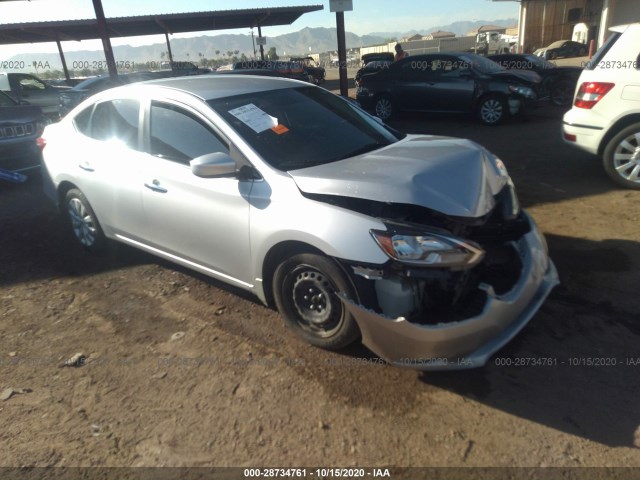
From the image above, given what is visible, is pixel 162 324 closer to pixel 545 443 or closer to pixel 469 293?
pixel 469 293

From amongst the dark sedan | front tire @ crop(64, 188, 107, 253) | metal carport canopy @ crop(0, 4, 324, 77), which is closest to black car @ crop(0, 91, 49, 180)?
front tire @ crop(64, 188, 107, 253)

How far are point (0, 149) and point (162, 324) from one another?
5584mm

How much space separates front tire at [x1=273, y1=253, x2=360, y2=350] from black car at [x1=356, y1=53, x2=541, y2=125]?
8757 millimetres

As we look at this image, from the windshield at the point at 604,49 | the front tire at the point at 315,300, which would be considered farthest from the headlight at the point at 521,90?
the front tire at the point at 315,300

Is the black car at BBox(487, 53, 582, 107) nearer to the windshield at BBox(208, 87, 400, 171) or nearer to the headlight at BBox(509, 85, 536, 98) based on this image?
the headlight at BBox(509, 85, 536, 98)

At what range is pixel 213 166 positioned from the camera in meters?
2.96

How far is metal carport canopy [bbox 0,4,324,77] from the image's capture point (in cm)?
2281

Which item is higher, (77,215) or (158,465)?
(77,215)

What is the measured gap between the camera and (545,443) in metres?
2.32

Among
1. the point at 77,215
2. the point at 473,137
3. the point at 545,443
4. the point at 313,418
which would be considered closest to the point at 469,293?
the point at 545,443

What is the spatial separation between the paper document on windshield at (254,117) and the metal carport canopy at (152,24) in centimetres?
2107

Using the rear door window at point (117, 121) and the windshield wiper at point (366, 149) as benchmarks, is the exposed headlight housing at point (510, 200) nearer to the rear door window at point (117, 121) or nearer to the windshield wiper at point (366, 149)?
the windshield wiper at point (366, 149)

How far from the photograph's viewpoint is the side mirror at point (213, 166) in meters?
2.96

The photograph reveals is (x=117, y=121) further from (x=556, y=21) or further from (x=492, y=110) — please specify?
(x=556, y=21)
